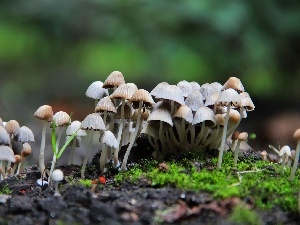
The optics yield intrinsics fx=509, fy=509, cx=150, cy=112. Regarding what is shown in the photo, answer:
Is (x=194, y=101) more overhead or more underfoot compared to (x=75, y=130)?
more overhead

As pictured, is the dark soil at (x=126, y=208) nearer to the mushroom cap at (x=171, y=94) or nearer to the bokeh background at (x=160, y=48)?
the mushroom cap at (x=171, y=94)

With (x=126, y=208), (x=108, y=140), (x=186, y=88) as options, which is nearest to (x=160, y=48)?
(x=186, y=88)

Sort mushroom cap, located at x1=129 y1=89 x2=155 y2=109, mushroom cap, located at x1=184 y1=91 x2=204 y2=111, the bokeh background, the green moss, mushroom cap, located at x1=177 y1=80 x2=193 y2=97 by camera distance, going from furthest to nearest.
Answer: the bokeh background < mushroom cap, located at x1=177 y1=80 x2=193 y2=97 < mushroom cap, located at x1=184 y1=91 x2=204 y2=111 < mushroom cap, located at x1=129 y1=89 x2=155 y2=109 < the green moss

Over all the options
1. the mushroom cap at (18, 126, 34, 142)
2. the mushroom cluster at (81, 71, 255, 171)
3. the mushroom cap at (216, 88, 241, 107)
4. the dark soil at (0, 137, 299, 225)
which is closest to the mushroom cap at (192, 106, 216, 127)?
the mushroom cluster at (81, 71, 255, 171)

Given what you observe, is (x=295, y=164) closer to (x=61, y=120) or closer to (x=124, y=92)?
(x=124, y=92)

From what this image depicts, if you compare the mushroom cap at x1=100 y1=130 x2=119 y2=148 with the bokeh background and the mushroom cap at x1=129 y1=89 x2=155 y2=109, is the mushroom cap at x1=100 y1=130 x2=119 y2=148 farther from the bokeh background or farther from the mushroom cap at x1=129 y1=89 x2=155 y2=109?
the bokeh background

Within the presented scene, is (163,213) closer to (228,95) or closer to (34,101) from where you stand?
(228,95)

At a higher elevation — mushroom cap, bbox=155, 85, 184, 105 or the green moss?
mushroom cap, bbox=155, 85, 184, 105
